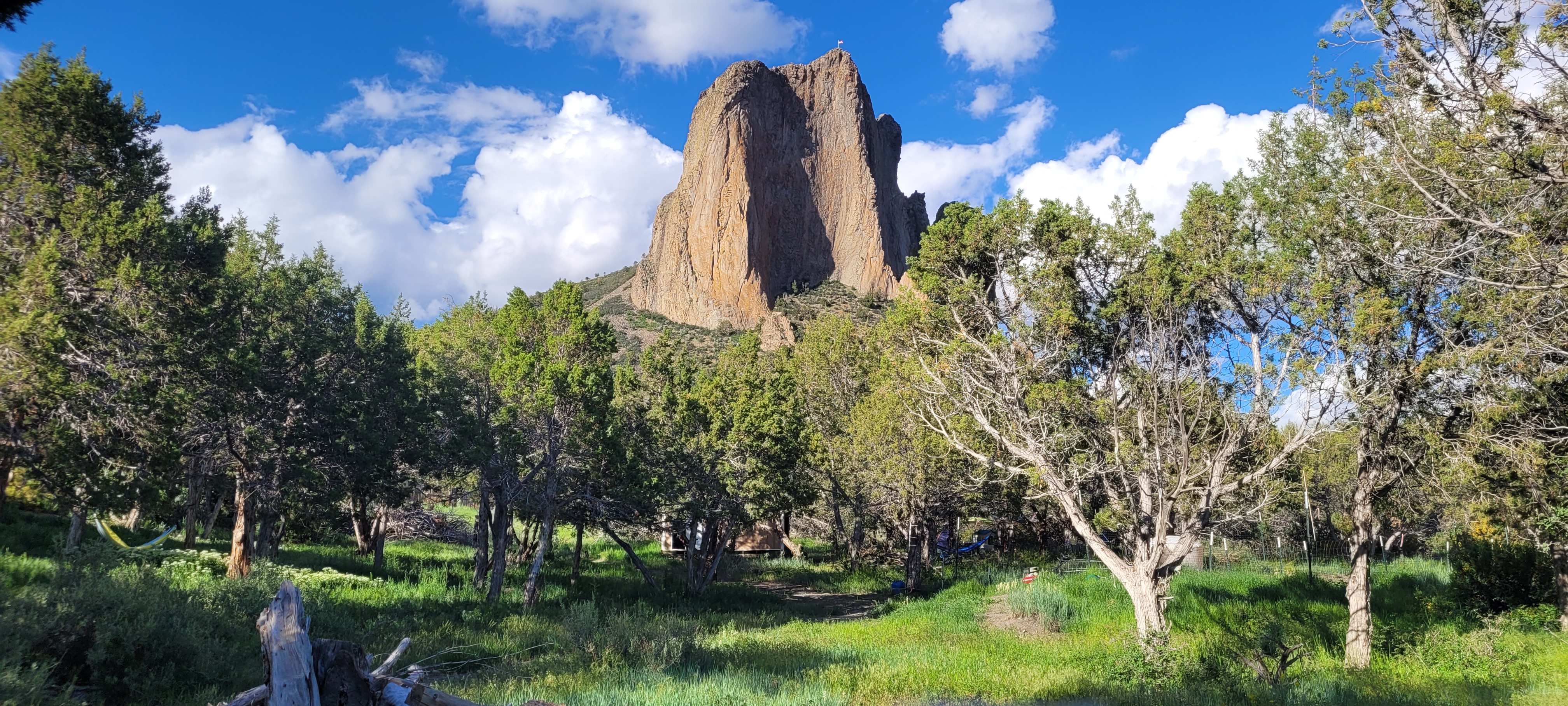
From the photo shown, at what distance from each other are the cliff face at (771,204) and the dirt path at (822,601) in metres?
69.8

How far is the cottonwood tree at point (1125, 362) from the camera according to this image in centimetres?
1211

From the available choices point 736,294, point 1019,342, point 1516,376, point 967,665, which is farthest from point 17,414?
point 736,294

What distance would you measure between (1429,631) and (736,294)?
9626 cm

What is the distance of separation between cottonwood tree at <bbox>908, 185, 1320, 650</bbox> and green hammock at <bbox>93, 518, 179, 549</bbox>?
52.8ft

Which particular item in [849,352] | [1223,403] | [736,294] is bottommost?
[1223,403]

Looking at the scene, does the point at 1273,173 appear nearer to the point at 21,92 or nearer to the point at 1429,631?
the point at 1429,631

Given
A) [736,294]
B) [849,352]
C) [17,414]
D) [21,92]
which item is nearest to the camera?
[17,414]

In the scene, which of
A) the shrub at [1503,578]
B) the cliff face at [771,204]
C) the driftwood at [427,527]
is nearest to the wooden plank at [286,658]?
the shrub at [1503,578]

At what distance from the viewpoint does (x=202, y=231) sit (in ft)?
48.6

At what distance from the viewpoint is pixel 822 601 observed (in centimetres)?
2295

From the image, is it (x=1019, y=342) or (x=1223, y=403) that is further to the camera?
(x=1019, y=342)

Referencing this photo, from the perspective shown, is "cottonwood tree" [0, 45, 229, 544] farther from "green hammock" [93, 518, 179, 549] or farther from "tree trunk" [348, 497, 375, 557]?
"tree trunk" [348, 497, 375, 557]

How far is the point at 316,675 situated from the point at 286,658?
0.28 m

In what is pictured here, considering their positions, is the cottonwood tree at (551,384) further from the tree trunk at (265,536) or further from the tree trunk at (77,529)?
the tree trunk at (77,529)
